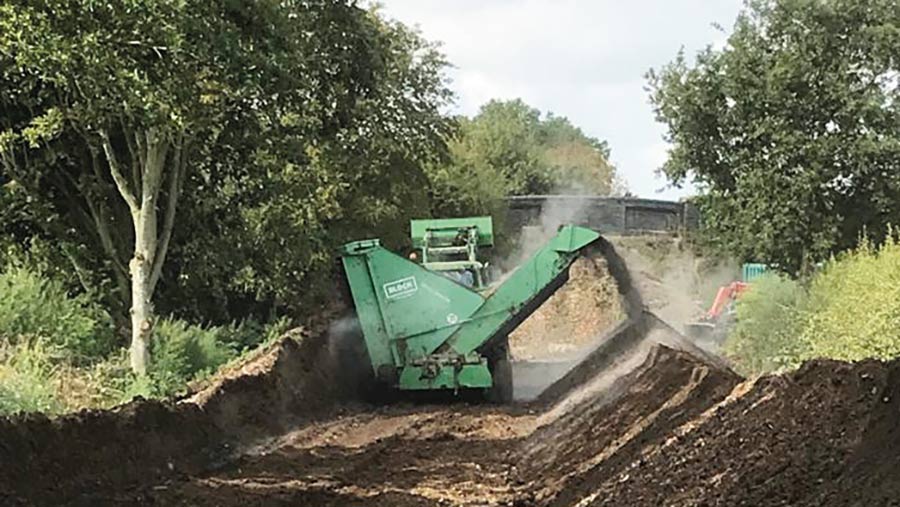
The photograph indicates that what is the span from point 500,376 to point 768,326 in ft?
20.3

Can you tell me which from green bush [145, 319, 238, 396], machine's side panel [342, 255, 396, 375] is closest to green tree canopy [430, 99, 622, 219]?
green bush [145, 319, 238, 396]

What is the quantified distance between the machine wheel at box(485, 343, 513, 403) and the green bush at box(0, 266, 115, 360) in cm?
554

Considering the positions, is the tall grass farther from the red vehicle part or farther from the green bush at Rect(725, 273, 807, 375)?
the red vehicle part

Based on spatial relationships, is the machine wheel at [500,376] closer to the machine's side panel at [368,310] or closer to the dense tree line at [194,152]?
the machine's side panel at [368,310]

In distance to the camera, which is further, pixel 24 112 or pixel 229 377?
pixel 24 112

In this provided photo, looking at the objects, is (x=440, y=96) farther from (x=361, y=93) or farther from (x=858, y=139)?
(x=858, y=139)

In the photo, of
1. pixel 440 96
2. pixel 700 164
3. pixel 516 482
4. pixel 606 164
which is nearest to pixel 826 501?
pixel 516 482

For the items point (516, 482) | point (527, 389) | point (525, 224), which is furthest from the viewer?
point (525, 224)

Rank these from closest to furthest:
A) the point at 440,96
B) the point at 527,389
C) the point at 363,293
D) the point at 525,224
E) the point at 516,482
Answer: the point at 516,482, the point at 363,293, the point at 527,389, the point at 440,96, the point at 525,224

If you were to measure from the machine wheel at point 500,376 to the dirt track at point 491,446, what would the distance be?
0.64 m

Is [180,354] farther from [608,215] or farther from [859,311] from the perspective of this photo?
[608,215]

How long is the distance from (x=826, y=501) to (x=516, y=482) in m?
5.29

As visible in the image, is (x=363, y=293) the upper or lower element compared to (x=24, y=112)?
lower

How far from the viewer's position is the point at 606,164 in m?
81.7
